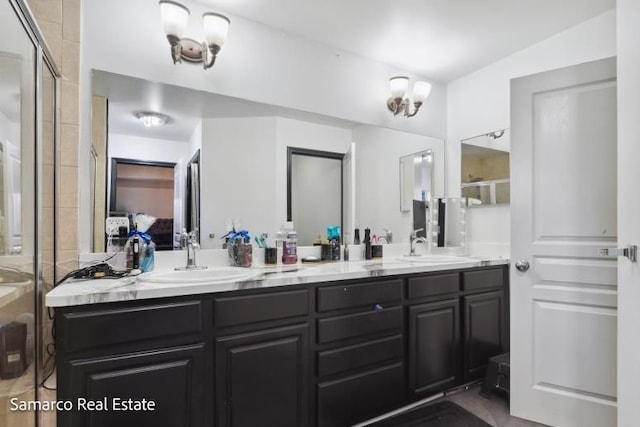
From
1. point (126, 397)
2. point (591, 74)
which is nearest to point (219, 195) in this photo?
point (126, 397)

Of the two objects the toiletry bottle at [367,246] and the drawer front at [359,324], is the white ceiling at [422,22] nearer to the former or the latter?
the toiletry bottle at [367,246]

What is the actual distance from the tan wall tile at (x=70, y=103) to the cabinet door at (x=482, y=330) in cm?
250

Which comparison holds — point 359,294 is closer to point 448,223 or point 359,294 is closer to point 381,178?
point 381,178

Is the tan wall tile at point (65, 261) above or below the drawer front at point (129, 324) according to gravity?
above

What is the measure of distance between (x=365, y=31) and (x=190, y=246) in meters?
1.86

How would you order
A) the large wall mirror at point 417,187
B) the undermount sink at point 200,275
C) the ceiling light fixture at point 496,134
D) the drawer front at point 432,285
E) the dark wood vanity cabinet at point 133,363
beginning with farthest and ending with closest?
1. the large wall mirror at point 417,187
2. the ceiling light fixture at point 496,134
3. the drawer front at point 432,285
4. the undermount sink at point 200,275
5. the dark wood vanity cabinet at point 133,363

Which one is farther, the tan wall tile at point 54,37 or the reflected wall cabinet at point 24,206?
the tan wall tile at point 54,37

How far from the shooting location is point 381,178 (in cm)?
279

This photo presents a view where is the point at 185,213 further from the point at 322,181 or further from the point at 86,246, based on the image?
the point at 322,181

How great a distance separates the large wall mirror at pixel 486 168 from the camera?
9.00 ft

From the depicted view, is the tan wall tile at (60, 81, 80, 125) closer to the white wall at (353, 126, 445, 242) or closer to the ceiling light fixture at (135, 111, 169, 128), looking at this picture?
the ceiling light fixture at (135, 111, 169, 128)

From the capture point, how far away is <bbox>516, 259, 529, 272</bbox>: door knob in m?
1.89

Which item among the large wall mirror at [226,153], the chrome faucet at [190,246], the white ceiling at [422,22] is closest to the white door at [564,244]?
the white ceiling at [422,22]

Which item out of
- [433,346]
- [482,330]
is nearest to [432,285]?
[433,346]
